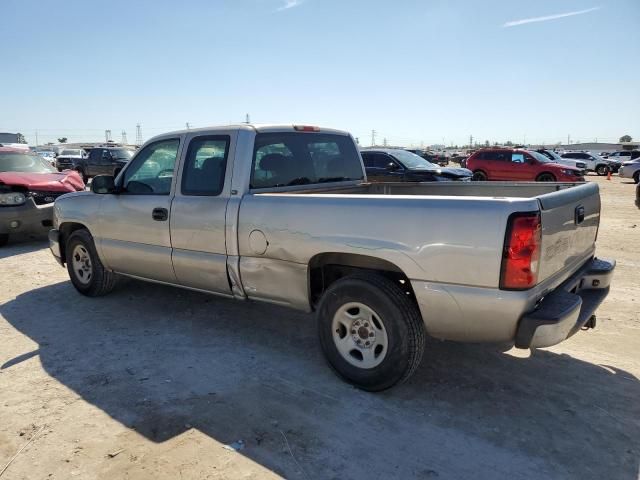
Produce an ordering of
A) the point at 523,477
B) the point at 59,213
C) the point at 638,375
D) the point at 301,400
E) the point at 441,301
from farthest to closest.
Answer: the point at 59,213 < the point at 638,375 < the point at 301,400 < the point at 441,301 < the point at 523,477

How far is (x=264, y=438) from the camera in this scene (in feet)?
9.80

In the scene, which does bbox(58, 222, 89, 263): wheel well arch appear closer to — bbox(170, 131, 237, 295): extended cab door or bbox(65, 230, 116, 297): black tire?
bbox(65, 230, 116, 297): black tire

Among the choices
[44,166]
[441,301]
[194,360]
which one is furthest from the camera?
[44,166]

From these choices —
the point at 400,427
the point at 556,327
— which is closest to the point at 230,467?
the point at 400,427

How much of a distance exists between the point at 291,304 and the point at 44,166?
8.89 m

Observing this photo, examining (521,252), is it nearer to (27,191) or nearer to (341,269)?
(341,269)

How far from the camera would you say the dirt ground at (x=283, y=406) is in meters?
2.75

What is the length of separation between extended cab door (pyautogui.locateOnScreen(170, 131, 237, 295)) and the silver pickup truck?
0.01 metres

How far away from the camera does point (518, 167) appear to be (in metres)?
20.8

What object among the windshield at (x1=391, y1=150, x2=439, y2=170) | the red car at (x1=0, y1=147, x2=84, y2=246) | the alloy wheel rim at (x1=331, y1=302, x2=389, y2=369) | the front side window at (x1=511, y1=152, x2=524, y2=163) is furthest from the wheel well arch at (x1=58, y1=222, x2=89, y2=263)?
the front side window at (x1=511, y1=152, x2=524, y2=163)

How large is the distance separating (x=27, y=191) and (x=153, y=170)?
17.9 feet

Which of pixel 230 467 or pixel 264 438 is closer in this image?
pixel 230 467

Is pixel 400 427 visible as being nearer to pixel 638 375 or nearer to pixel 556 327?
pixel 556 327

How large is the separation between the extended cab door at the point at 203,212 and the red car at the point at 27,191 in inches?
221
